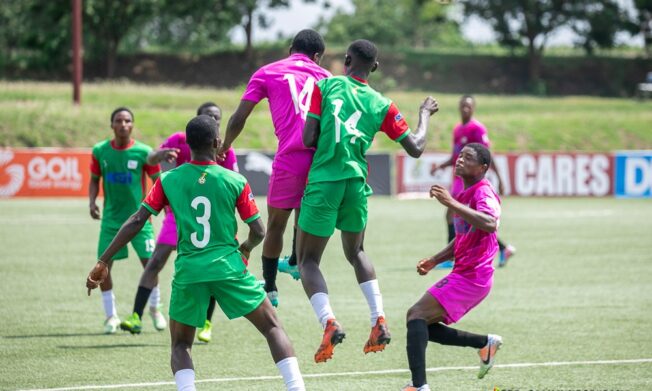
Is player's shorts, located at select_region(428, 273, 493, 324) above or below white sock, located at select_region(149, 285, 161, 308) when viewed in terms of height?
above

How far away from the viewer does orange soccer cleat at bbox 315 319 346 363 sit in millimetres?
7961

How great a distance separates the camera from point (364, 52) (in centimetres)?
872

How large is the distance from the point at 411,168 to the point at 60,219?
12.4 meters

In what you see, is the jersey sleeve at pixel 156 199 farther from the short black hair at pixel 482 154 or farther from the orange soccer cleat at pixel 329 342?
the short black hair at pixel 482 154

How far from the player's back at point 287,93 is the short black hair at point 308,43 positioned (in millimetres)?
251

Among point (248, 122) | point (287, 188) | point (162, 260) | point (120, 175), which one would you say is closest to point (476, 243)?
A: point (287, 188)

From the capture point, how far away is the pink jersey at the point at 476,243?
835cm

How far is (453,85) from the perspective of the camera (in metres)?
75.1

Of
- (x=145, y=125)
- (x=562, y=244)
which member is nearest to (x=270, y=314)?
(x=562, y=244)

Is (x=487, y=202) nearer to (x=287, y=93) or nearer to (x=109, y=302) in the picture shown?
(x=287, y=93)

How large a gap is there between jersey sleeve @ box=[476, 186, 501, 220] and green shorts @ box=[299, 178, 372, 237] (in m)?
0.99

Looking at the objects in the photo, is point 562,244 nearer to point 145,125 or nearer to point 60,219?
point 60,219

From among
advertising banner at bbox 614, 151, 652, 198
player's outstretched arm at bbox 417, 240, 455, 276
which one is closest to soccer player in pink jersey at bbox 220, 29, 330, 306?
player's outstretched arm at bbox 417, 240, 455, 276

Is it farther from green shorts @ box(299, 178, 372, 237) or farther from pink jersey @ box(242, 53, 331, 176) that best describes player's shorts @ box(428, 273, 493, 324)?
pink jersey @ box(242, 53, 331, 176)
